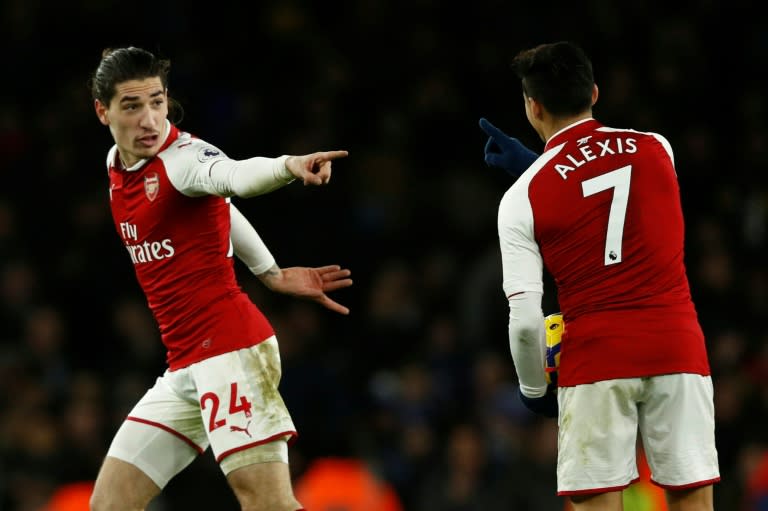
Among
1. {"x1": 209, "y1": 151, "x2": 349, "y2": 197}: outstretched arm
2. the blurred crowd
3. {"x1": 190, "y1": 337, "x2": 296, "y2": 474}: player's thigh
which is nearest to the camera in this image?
{"x1": 209, "y1": 151, "x2": 349, "y2": 197}: outstretched arm

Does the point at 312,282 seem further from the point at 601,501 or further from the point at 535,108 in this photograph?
the point at 601,501

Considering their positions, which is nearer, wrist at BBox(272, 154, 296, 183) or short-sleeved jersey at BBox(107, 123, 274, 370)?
wrist at BBox(272, 154, 296, 183)

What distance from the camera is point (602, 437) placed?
4.39 meters

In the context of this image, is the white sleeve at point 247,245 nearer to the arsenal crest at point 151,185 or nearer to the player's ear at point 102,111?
the arsenal crest at point 151,185

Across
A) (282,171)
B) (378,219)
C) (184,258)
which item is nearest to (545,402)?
(282,171)

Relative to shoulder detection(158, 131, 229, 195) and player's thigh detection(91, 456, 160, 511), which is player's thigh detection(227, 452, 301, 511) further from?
shoulder detection(158, 131, 229, 195)

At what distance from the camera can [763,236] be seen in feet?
31.6

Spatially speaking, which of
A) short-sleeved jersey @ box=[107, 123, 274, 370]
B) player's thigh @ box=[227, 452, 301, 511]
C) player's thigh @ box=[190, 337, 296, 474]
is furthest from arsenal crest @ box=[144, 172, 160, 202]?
player's thigh @ box=[227, 452, 301, 511]

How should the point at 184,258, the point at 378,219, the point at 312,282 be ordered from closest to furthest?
the point at 184,258
the point at 312,282
the point at 378,219

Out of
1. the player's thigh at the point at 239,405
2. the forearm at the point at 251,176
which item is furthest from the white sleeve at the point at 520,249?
the player's thigh at the point at 239,405

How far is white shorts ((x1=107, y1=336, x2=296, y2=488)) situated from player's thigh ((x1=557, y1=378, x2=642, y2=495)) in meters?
1.01

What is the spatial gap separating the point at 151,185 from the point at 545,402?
1583 mm

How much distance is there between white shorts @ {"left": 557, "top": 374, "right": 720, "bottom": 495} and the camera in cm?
438

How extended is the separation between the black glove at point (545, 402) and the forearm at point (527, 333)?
134mm
